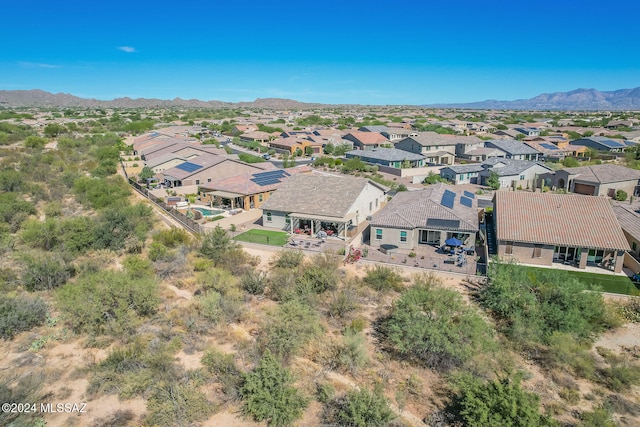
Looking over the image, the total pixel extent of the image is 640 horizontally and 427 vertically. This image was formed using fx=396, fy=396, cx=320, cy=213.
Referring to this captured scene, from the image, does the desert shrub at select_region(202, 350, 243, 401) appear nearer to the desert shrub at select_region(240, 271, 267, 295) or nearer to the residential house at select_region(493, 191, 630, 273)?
the desert shrub at select_region(240, 271, 267, 295)

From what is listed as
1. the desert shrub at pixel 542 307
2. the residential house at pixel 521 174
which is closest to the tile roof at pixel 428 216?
the desert shrub at pixel 542 307

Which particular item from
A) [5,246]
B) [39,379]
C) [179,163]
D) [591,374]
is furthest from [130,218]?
[591,374]

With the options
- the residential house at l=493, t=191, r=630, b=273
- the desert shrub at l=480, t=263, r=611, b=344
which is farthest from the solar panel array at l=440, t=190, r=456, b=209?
the desert shrub at l=480, t=263, r=611, b=344

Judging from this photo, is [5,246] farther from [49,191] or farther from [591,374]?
[591,374]

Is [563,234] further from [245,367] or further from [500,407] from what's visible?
[245,367]

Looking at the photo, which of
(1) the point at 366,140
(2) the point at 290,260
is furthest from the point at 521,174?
(2) the point at 290,260

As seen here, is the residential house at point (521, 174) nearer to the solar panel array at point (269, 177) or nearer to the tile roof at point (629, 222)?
the tile roof at point (629, 222)
